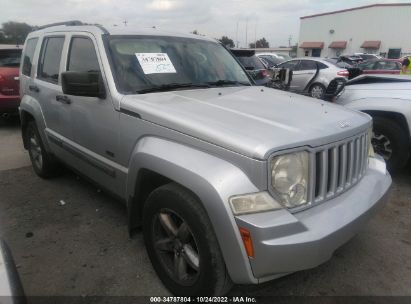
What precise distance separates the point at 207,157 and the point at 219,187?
25cm

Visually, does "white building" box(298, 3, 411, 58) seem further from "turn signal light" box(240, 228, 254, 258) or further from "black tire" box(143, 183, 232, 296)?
"turn signal light" box(240, 228, 254, 258)

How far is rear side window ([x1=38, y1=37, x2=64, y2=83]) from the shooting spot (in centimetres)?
404

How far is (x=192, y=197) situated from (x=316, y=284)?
1.27 meters

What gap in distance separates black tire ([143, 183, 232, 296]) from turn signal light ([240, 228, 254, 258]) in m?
0.23

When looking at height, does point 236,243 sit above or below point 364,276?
above

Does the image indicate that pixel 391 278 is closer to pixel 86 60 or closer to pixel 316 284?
pixel 316 284

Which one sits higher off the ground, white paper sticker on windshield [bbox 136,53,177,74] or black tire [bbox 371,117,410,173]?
white paper sticker on windshield [bbox 136,53,177,74]

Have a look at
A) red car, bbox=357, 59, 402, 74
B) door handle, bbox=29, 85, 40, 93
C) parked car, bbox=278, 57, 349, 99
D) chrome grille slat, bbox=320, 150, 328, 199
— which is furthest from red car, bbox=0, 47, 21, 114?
red car, bbox=357, 59, 402, 74

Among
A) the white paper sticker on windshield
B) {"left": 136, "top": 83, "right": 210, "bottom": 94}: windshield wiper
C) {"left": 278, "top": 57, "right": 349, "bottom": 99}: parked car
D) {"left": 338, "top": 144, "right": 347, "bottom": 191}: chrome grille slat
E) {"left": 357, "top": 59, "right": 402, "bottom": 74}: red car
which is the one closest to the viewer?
{"left": 338, "top": 144, "right": 347, "bottom": 191}: chrome grille slat

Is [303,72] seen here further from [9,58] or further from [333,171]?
[333,171]

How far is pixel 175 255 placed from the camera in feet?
8.57

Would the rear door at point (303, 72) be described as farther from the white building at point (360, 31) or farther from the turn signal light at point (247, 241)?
the white building at point (360, 31)

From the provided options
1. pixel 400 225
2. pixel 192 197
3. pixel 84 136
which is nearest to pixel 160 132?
pixel 192 197

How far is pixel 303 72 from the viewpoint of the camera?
43.8 feet
